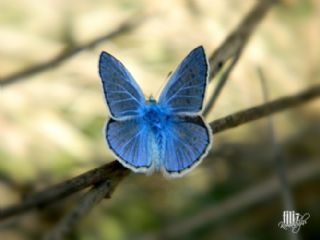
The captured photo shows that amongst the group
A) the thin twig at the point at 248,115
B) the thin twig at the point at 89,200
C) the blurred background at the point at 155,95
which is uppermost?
the blurred background at the point at 155,95

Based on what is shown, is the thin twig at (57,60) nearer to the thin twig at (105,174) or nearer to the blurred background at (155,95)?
the blurred background at (155,95)

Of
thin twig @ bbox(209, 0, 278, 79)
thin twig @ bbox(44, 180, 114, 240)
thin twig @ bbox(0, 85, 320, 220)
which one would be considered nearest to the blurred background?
thin twig @ bbox(209, 0, 278, 79)

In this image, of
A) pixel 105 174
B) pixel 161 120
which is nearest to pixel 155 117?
pixel 161 120

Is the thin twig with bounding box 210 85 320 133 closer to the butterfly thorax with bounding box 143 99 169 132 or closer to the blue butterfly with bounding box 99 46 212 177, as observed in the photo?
the blue butterfly with bounding box 99 46 212 177

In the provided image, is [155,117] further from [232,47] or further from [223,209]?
[223,209]
